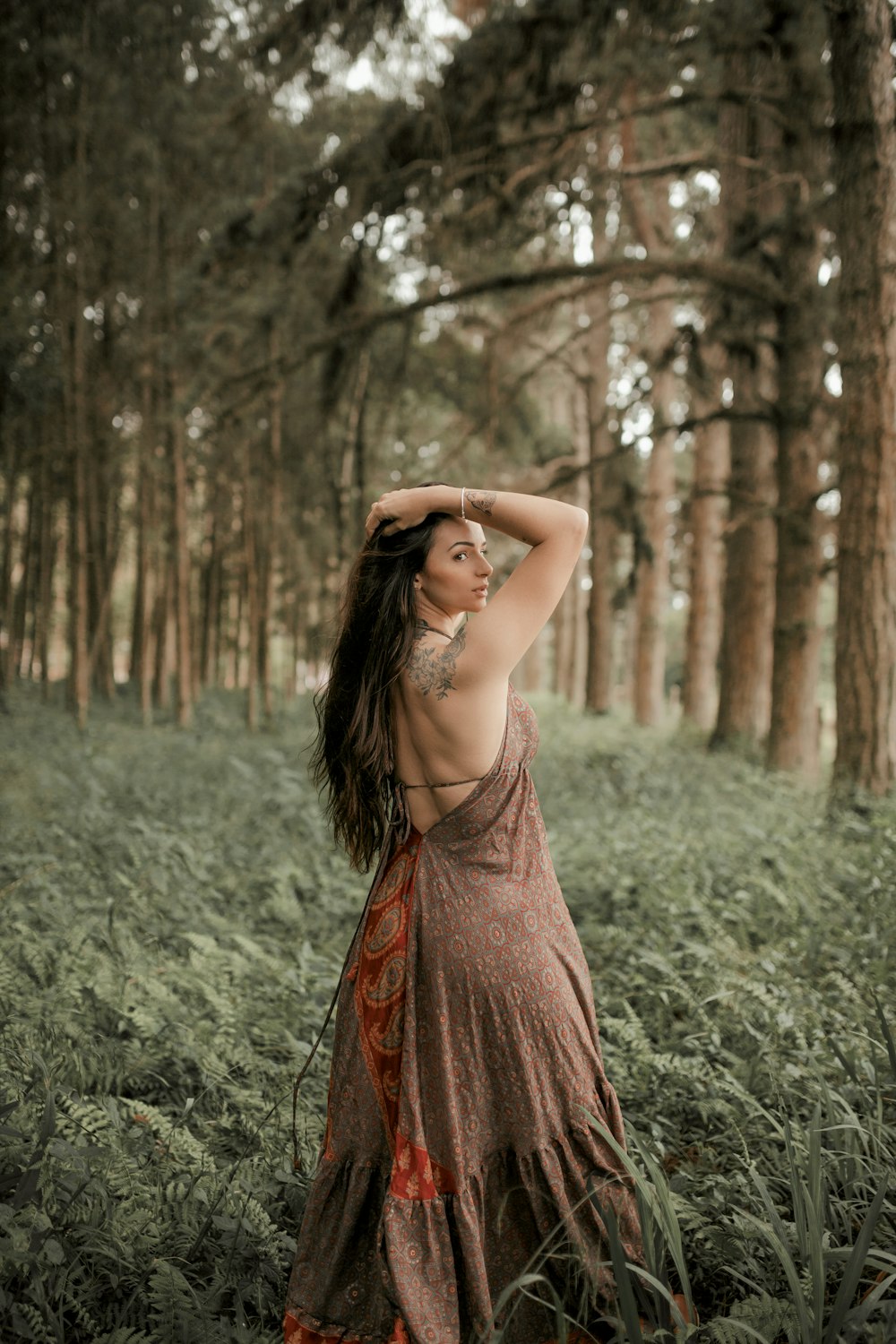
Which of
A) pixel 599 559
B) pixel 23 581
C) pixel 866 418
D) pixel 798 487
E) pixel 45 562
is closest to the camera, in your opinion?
pixel 866 418

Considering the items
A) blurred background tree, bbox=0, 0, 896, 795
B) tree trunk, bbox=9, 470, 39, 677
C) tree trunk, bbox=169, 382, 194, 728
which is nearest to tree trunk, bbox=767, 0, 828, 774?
blurred background tree, bbox=0, 0, 896, 795

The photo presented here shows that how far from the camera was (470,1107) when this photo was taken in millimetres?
2293

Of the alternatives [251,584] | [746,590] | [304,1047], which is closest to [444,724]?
[304,1047]

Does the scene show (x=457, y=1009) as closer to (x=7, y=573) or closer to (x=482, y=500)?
(x=482, y=500)

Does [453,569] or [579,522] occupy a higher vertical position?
[579,522]

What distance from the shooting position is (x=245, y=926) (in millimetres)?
5207

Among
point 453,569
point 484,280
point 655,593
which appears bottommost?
point 453,569

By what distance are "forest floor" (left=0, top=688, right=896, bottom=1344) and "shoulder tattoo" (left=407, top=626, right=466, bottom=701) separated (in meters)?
1.25

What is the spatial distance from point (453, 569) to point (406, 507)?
20 centimetres

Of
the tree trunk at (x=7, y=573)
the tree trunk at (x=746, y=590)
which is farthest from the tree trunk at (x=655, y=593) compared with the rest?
the tree trunk at (x=7, y=573)

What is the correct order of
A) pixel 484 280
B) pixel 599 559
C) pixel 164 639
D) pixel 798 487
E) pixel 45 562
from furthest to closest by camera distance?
pixel 164 639
pixel 45 562
pixel 599 559
pixel 798 487
pixel 484 280

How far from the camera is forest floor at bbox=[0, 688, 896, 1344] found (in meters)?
2.35

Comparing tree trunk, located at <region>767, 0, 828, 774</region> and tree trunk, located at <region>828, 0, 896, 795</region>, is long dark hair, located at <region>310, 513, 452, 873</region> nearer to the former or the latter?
tree trunk, located at <region>828, 0, 896, 795</region>

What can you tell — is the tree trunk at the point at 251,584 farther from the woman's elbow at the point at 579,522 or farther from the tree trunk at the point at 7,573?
the woman's elbow at the point at 579,522
